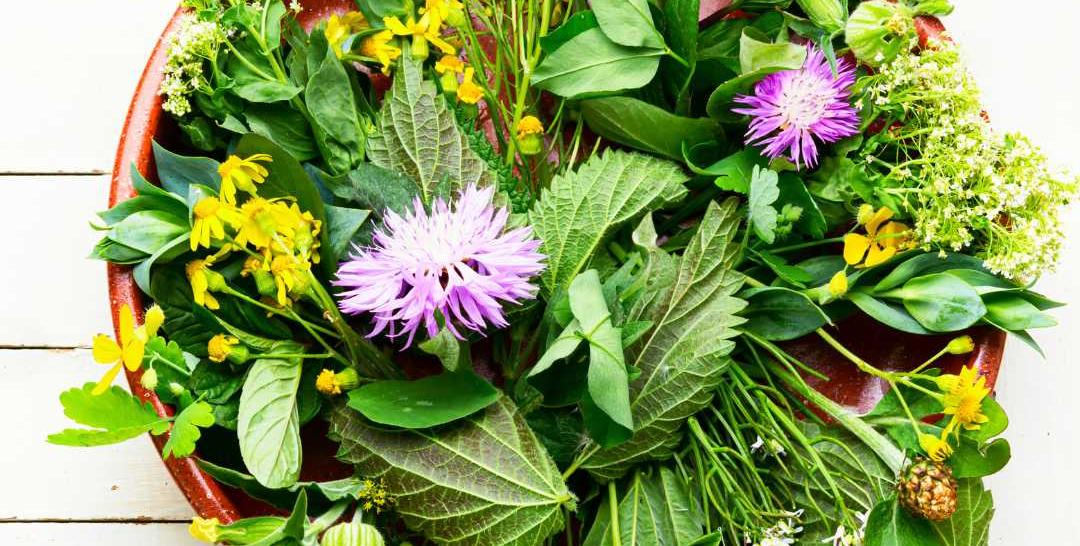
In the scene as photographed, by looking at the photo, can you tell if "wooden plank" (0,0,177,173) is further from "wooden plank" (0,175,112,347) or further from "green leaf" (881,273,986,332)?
"green leaf" (881,273,986,332)

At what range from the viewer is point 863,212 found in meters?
0.76

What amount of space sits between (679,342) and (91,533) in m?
0.63

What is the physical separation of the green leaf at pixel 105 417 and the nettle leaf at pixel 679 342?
34 cm

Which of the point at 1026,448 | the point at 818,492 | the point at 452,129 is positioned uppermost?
the point at 452,129

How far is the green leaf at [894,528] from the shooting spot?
2.22 feet

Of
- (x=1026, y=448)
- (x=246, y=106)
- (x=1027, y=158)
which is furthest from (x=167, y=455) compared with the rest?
(x=1026, y=448)

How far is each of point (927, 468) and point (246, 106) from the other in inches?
23.6

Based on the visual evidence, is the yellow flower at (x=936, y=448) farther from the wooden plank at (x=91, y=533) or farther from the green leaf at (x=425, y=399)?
the wooden plank at (x=91, y=533)

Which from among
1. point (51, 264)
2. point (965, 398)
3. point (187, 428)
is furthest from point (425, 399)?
point (51, 264)

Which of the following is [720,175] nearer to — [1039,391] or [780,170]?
[780,170]

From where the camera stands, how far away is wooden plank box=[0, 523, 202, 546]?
0.95 m

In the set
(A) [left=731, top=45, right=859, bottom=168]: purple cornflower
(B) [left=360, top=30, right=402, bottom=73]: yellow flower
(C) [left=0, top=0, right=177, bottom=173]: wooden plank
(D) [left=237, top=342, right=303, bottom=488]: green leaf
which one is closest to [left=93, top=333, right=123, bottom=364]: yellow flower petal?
(D) [left=237, top=342, right=303, bottom=488]: green leaf

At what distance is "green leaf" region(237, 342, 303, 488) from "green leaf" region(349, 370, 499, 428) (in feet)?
0.16

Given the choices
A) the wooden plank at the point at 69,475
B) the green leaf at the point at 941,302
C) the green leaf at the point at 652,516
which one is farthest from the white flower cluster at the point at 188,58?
the green leaf at the point at 941,302
